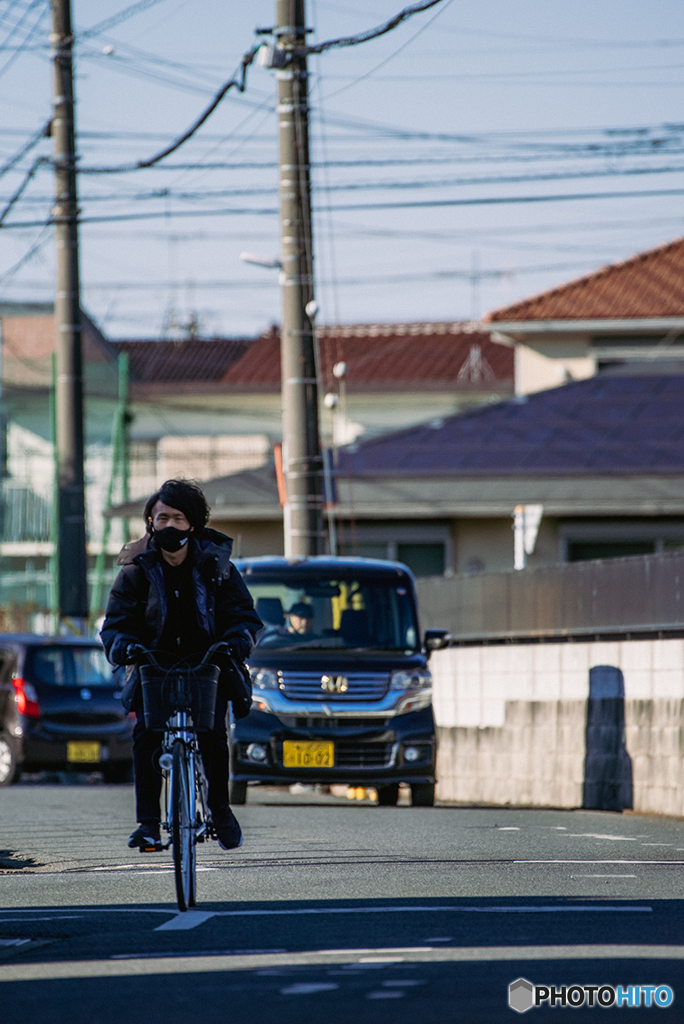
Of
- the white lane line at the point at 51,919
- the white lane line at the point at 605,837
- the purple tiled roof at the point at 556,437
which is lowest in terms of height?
the white lane line at the point at 605,837

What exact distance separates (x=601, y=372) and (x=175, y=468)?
47.1ft

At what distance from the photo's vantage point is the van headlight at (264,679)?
1369 cm

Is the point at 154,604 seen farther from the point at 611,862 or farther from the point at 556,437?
the point at 556,437

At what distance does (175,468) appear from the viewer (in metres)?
41.5

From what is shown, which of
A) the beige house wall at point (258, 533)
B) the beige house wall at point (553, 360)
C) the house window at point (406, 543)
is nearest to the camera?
the house window at point (406, 543)

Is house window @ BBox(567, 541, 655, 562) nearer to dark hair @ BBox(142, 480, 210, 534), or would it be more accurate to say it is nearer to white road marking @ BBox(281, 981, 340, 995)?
dark hair @ BBox(142, 480, 210, 534)

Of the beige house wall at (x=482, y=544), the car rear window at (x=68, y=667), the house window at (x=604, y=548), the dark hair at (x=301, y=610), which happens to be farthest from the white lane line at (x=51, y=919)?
the beige house wall at (x=482, y=544)

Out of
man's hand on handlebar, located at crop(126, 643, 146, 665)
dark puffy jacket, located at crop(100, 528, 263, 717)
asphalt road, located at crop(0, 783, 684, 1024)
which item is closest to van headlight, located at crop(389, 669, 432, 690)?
asphalt road, located at crop(0, 783, 684, 1024)

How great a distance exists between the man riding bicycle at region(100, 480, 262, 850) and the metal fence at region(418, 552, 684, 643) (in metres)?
6.61

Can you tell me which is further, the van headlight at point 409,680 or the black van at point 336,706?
the van headlight at point 409,680

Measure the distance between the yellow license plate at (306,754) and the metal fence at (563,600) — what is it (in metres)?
2.61

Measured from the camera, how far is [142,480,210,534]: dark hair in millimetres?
7215
